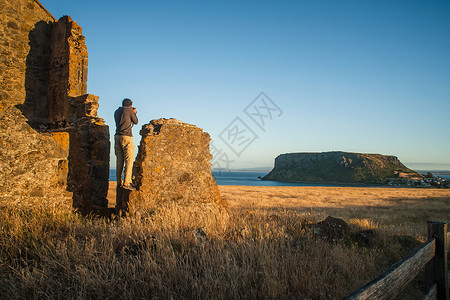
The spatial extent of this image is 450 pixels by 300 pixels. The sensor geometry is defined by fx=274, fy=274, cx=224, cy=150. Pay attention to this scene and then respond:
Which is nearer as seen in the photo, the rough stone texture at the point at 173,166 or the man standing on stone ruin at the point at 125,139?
the rough stone texture at the point at 173,166

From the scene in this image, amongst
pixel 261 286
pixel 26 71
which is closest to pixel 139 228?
pixel 261 286

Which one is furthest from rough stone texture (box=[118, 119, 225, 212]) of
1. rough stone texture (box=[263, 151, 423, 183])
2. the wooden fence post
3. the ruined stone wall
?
rough stone texture (box=[263, 151, 423, 183])

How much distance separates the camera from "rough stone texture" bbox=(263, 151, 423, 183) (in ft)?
308

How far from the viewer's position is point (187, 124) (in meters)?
7.88

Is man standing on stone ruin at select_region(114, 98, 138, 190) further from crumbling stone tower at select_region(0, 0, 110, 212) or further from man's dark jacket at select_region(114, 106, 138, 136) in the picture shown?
crumbling stone tower at select_region(0, 0, 110, 212)

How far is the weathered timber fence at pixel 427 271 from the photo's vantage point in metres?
2.26

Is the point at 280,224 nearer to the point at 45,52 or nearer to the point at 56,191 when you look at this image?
the point at 56,191

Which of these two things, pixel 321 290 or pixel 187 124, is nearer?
pixel 321 290

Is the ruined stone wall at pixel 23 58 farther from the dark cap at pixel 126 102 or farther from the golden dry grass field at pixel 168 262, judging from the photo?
the golden dry grass field at pixel 168 262

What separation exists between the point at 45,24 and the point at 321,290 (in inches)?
511

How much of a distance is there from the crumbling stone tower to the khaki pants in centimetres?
125

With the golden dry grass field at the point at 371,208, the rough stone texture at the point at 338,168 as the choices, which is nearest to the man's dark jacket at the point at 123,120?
the golden dry grass field at the point at 371,208

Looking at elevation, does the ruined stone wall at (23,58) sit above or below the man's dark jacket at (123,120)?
above

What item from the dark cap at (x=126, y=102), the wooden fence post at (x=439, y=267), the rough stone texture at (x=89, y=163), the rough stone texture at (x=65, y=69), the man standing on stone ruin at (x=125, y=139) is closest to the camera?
the wooden fence post at (x=439, y=267)
